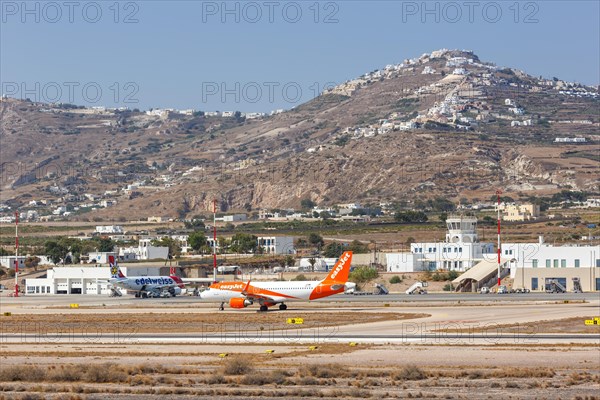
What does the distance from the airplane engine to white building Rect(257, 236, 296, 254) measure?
8865cm

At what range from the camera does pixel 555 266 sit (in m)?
112

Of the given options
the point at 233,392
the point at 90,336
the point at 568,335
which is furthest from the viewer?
the point at 90,336

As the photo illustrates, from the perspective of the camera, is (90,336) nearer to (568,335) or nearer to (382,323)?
(382,323)

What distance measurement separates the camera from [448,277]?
119750 millimetres

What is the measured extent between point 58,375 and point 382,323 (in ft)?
93.7

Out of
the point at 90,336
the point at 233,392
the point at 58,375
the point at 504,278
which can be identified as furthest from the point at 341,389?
the point at 504,278

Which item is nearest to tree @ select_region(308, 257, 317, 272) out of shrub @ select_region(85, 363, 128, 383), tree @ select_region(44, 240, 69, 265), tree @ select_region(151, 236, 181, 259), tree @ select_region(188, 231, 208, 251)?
tree @ select_region(151, 236, 181, 259)

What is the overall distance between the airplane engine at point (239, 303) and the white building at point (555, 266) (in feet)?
114

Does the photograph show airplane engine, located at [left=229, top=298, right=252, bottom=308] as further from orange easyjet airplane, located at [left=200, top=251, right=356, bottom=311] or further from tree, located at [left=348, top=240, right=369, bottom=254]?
tree, located at [left=348, top=240, right=369, bottom=254]

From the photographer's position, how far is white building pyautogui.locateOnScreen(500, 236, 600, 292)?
10638 cm

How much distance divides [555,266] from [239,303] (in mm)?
41490

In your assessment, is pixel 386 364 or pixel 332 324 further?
pixel 332 324

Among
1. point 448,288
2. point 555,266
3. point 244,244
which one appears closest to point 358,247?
point 244,244

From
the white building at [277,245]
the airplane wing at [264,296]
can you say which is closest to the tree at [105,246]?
the white building at [277,245]
